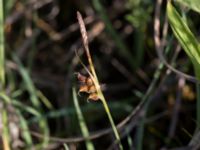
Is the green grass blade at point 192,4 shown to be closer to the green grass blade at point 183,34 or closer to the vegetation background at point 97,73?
the green grass blade at point 183,34

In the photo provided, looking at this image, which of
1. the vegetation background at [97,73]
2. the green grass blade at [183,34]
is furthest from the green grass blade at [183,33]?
the vegetation background at [97,73]

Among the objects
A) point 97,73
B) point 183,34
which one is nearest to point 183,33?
point 183,34

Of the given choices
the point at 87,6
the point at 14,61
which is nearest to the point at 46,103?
the point at 14,61

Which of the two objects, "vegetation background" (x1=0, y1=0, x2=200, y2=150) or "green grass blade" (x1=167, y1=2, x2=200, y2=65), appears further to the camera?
"vegetation background" (x1=0, y1=0, x2=200, y2=150)

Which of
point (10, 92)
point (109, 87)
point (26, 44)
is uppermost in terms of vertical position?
point (26, 44)

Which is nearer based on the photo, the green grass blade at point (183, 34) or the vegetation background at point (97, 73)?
the green grass blade at point (183, 34)

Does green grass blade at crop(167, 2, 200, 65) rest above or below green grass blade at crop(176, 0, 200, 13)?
below

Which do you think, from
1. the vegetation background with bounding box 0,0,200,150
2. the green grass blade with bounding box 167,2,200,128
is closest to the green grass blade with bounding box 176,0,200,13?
the green grass blade with bounding box 167,2,200,128

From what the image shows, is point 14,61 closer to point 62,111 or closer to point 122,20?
point 62,111

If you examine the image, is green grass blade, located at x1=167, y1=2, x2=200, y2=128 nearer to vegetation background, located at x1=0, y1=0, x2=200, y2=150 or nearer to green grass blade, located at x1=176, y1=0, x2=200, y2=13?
green grass blade, located at x1=176, y1=0, x2=200, y2=13
